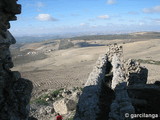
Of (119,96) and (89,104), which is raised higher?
(119,96)

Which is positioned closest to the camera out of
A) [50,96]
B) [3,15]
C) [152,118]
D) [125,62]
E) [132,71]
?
[3,15]

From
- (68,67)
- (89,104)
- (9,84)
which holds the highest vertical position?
(9,84)

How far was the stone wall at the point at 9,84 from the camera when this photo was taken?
4.68m

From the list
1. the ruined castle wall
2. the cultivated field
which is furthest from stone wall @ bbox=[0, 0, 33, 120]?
the cultivated field

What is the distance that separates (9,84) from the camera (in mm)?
4918

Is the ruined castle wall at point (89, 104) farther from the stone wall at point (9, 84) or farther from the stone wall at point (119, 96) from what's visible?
the stone wall at point (9, 84)

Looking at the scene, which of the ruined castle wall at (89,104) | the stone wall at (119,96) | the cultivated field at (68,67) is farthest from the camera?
the cultivated field at (68,67)

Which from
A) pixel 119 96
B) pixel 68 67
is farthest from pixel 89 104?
pixel 68 67

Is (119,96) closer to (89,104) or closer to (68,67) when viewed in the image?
(89,104)

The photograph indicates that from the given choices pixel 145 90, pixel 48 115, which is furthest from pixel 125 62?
pixel 48 115

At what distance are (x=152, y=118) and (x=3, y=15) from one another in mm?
5855

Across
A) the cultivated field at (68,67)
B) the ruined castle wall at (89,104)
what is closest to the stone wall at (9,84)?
the ruined castle wall at (89,104)

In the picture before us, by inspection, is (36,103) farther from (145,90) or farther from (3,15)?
(3,15)

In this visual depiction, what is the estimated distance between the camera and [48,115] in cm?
1255
